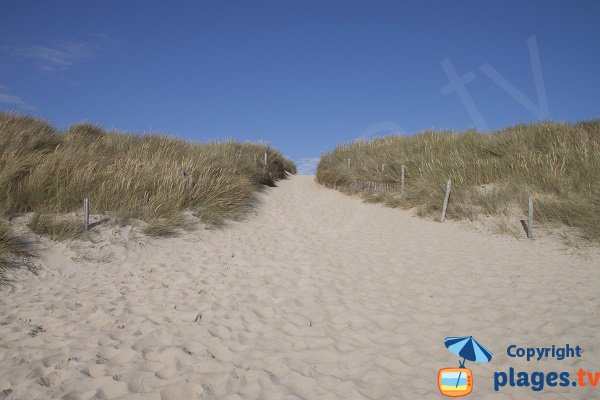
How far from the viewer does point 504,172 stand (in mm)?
11938

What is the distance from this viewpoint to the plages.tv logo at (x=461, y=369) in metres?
3.40

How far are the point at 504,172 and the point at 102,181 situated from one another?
11859 mm

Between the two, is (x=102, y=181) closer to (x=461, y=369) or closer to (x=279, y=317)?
(x=279, y=317)

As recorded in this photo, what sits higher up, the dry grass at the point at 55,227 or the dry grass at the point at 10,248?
the dry grass at the point at 55,227

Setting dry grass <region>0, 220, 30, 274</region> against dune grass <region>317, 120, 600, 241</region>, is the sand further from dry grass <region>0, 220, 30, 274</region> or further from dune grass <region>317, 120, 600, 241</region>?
dune grass <region>317, 120, 600, 241</region>

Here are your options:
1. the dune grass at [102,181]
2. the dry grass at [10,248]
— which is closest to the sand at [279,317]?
the dry grass at [10,248]

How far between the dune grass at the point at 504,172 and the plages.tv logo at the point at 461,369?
19.6 feet

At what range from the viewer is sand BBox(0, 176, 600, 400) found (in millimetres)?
3402

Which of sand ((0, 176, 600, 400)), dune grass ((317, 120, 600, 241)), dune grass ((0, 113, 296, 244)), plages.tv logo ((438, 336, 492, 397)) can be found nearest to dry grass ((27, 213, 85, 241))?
dune grass ((0, 113, 296, 244))

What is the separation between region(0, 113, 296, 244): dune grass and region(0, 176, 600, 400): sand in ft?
3.24

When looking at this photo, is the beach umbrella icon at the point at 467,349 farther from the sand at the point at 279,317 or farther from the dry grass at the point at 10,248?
the dry grass at the point at 10,248

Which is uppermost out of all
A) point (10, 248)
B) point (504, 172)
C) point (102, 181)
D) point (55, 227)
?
point (504, 172)

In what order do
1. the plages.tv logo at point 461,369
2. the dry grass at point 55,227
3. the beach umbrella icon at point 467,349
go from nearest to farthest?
1. the plages.tv logo at point 461,369
2. the beach umbrella icon at point 467,349
3. the dry grass at point 55,227

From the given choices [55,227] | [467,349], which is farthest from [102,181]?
[467,349]
